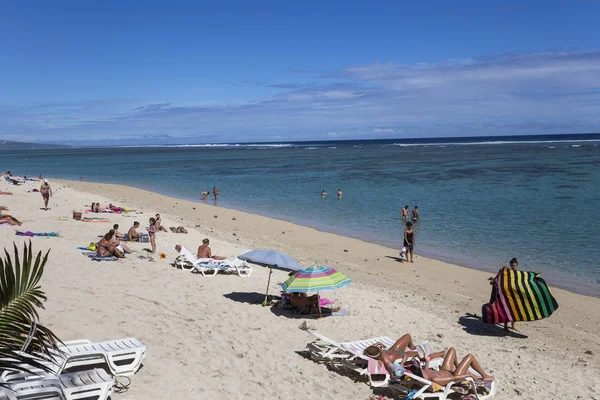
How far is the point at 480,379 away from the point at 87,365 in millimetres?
5194

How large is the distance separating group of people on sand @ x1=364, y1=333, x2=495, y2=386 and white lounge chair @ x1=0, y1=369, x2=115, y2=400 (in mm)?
3580

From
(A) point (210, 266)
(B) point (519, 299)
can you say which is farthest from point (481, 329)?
(A) point (210, 266)

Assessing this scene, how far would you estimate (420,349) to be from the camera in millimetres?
8117

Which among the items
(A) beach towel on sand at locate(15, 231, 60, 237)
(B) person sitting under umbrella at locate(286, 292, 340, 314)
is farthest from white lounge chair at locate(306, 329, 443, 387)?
(A) beach towel on sand at locate(15, 231, 60, 237)

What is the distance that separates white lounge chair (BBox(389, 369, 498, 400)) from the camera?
6.89 meters

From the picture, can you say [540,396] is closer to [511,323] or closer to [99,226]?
[511,323]

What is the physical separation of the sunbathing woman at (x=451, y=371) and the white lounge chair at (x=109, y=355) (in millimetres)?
3771

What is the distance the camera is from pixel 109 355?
659 cm

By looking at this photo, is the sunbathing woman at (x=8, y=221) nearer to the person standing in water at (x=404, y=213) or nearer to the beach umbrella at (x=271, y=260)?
the beach umbrella at (x=271, y=260)

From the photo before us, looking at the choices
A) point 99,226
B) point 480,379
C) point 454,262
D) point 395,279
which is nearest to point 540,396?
point 480,379

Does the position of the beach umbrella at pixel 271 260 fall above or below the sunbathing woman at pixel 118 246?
above

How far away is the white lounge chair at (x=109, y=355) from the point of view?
652 cm

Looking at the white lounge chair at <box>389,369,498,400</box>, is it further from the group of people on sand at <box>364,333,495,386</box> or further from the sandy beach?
the sandy beach

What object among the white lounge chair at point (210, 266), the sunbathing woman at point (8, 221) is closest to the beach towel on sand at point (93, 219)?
the sunbathing woman at point (8, 221)
